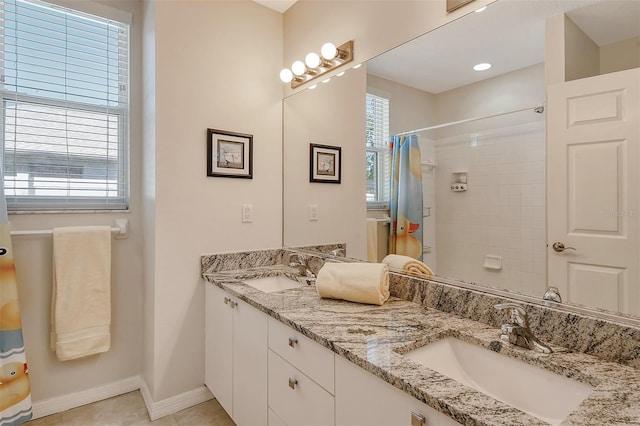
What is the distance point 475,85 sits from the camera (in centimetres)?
134

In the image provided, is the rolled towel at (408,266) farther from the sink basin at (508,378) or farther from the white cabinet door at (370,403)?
the white cabinet door at (370,403)

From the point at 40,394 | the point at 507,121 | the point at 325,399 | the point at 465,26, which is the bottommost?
the point at 40,394

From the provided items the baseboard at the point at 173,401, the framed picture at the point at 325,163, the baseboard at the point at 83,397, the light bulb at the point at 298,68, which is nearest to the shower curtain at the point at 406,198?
the framed picture at the point at 325,163

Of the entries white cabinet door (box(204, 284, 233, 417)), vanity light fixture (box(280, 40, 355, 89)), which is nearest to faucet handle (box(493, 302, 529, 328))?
white cabinet door (box(204, 284, 233, 417))

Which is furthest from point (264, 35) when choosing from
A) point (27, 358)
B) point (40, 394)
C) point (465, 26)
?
point (40, 394)

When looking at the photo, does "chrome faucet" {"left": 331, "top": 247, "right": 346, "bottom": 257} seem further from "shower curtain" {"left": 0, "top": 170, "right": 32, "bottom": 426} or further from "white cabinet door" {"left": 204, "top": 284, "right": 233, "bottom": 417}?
"shower curtain" {"left": 0, "top": 170, "right": 32, "bottom": 426}

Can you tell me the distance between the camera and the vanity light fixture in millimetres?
1936

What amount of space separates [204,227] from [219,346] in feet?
2.25

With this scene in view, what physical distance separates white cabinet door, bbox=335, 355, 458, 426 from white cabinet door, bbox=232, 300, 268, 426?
0.51 m

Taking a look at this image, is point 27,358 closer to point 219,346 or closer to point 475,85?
point 219,346

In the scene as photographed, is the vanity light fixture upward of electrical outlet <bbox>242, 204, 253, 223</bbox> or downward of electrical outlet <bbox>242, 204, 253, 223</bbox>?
upward

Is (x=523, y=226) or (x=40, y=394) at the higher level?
(x=523, y=226)

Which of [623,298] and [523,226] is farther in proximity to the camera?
[523,226]

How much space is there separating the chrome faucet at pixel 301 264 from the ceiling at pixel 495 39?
3.74 feet
